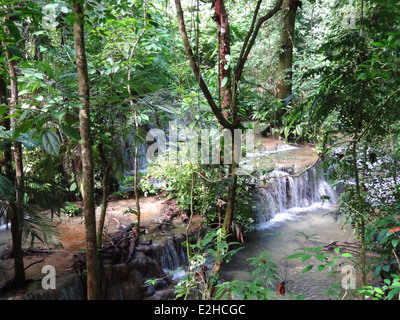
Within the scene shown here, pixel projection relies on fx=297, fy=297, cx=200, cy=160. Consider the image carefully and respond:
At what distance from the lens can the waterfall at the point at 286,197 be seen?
6310mm

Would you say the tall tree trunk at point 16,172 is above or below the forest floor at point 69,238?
above

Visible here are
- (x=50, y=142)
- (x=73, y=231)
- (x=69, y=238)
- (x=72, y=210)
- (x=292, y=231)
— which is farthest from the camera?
(x=292, y=231)

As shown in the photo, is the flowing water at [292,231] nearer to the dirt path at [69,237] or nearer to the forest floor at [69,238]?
the forest floor at [69,238]

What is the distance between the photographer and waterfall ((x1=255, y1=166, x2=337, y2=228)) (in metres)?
6.31

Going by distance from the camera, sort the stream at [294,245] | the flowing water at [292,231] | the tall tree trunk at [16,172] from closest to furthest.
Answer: the tall tree trunk at [16,172] → the stream at [294,245] → the flowing water at [292,231]

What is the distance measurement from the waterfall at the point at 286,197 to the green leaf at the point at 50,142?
16.7 feet

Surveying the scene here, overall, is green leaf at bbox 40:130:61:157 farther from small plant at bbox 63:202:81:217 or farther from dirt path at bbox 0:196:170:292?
small plant at bbox 63:202:81:217

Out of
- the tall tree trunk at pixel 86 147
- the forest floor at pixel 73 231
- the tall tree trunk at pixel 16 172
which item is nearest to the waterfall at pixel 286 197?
the forest floor at pixel 73 231

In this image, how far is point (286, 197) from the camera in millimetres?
7172

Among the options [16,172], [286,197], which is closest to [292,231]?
[286,197]

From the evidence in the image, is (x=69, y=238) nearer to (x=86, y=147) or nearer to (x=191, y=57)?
(x=86, y=147)

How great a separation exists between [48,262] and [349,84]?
4079mm

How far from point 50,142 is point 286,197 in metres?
6.61

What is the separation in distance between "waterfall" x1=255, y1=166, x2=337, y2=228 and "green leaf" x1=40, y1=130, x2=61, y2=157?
5095 millimetres
